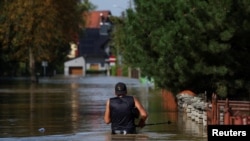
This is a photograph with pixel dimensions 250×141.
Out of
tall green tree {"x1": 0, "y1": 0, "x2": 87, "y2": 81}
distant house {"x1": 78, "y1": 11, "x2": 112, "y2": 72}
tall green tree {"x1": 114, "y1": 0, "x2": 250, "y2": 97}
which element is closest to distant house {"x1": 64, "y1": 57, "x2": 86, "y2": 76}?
distant house {"x1": 78, "y1": 11, "x2": 112, "y2": 72}

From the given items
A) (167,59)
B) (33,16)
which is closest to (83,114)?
(167,59)

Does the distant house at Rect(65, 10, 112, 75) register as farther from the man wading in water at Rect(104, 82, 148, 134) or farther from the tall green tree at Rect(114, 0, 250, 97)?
the man wading in water at Rect(104, 82, 148, 134)

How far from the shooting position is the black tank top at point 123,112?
1515 centimetres

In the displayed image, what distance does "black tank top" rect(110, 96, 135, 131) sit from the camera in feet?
49.7

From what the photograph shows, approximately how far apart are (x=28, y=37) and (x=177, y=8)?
46.6 metres

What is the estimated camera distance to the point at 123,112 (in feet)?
49.6

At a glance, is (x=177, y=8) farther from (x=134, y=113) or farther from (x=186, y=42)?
(x=134, y=113)

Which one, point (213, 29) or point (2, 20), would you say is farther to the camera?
point (2, 20)

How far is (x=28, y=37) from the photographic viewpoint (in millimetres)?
71875

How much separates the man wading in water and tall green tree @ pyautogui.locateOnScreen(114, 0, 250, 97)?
9320 mm

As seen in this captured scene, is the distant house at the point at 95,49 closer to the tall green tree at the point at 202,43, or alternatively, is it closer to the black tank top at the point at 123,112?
the tall green tree at the point at 202,43

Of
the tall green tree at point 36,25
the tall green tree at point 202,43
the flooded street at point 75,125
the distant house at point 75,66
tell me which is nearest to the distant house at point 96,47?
the distant house at point 75,66

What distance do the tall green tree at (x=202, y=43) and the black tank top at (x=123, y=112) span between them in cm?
934

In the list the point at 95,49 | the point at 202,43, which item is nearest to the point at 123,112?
the point at 202,43
